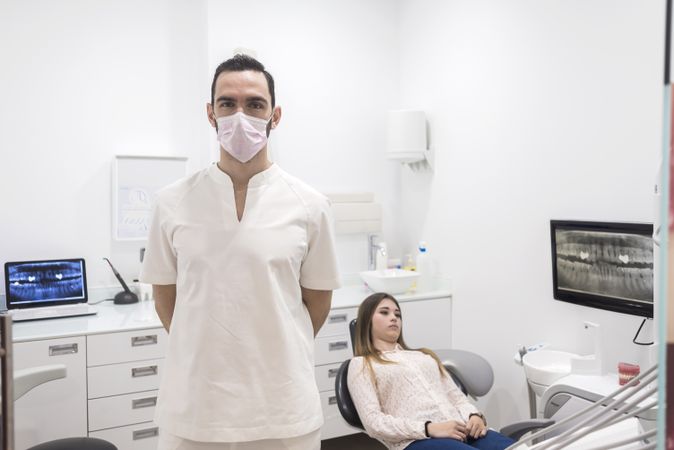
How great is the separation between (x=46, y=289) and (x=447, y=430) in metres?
2.08

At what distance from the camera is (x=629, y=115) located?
2318mm

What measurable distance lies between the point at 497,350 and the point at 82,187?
2.43m

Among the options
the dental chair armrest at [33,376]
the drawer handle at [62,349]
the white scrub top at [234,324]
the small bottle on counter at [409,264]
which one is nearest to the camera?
the white scrub top at [234,324]

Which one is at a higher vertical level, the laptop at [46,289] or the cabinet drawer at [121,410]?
the laptop at [46,289]

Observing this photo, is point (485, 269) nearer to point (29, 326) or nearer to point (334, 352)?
point (334, 352)

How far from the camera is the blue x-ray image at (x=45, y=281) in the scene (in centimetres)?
279

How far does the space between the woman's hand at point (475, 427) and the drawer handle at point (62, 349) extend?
169 cm

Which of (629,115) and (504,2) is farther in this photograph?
(504,2)

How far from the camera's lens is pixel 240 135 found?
1315 millimetres

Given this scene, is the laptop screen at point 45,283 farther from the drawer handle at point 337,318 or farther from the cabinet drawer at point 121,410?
the drawer handle at point 337,318

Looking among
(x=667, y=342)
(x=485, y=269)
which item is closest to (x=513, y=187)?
(x=485, y=269)

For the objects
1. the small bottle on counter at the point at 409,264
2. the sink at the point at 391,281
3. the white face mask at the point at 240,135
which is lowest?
the sink at the point at 391,281

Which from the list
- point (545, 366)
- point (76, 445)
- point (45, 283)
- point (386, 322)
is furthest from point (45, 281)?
point (545, 366)

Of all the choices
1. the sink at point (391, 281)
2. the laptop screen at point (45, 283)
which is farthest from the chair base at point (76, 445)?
the sink at point (391, 281)
